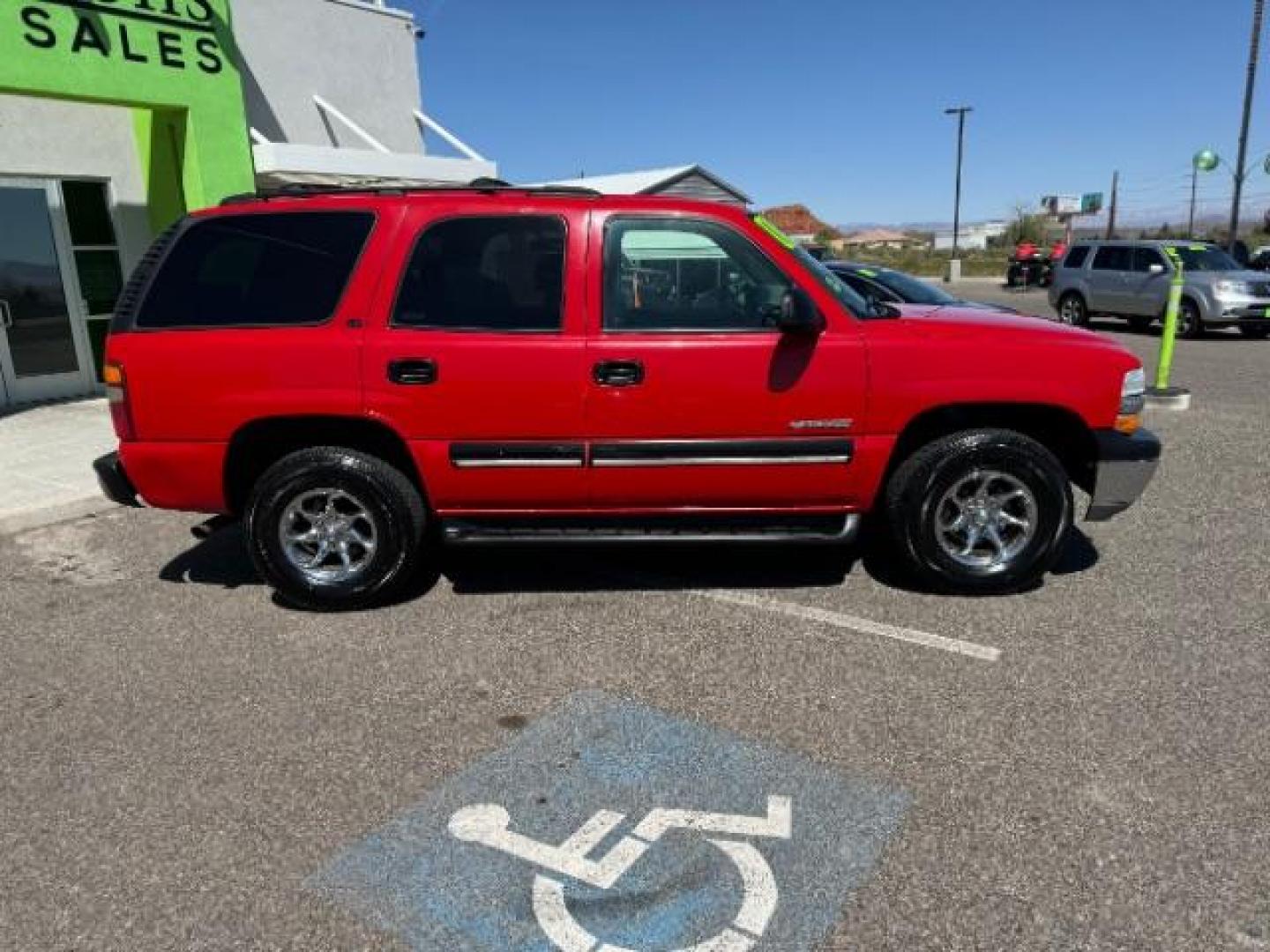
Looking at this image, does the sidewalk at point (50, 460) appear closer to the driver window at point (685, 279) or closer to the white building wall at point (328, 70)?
the driver window at point (685, 279)

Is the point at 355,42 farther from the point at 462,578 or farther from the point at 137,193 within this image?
the point at 462,578

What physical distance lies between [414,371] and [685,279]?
4.27 feet

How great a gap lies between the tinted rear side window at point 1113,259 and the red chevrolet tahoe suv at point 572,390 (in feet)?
47.5

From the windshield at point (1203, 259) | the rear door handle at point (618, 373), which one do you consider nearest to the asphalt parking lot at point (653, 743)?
the rear door handle at point (618, 373)

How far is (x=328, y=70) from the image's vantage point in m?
14.0

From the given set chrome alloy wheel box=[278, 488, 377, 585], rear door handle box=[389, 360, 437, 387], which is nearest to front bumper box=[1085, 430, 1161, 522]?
rear door handle box=[389, 360, 437, 387]

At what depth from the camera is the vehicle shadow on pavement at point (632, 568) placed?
4.55m

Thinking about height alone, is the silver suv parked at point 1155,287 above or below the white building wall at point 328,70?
below

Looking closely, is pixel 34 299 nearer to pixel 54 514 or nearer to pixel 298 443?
pixel 54 514

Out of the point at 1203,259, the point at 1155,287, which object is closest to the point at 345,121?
the point at 1155,287

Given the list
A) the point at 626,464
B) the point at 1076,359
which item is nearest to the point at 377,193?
the point at 626,464

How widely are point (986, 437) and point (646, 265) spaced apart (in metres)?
1.77

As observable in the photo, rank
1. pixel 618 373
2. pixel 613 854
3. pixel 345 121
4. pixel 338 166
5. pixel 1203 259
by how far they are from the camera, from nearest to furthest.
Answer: pixel 613 854 < pixel 618 373 < pixel 338 166 < pixel 345 121 < pixel 1203 259

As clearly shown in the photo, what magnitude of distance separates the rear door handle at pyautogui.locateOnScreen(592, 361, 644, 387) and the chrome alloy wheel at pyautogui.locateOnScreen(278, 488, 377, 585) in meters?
1.35
